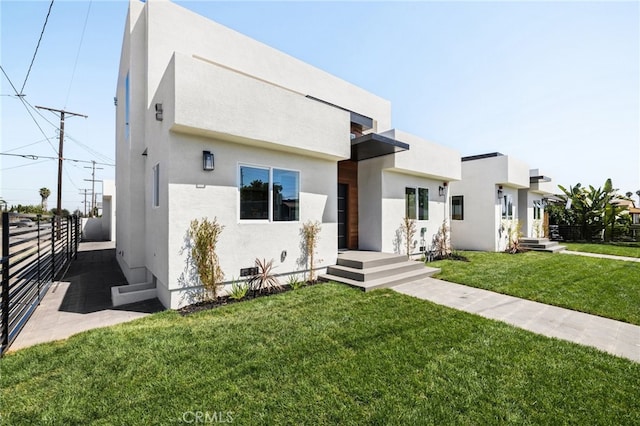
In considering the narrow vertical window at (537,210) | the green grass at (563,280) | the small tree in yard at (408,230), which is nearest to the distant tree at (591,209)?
the narrow vertical window at (537,210)

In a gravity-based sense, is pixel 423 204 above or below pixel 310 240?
above

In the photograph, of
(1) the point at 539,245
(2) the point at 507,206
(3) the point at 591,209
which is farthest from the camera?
(3) the point at 591,209

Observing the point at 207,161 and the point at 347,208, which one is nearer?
the point at 207,161

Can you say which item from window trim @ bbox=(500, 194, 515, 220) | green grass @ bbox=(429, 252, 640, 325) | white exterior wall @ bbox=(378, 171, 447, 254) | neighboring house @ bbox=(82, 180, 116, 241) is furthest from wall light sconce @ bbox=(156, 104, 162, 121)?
neighboring house @ bbox=(82, 180, 116, 241)

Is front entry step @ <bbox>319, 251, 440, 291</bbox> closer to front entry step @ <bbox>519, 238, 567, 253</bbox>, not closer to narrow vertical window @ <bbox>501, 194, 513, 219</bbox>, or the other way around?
narrow vertical window @ <bbox>501, 194, 513, 219</bbox>

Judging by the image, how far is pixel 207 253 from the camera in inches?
249

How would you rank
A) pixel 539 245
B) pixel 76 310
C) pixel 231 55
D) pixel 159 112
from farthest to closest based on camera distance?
1. pixel 539 245
2. pixel 231 55
3. pixel 159 112
4. pixel 76 310

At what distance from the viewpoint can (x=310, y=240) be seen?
27.2ft

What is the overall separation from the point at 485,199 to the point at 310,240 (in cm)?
1241

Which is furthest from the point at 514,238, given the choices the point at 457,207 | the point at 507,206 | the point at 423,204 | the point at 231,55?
the point at 231,55

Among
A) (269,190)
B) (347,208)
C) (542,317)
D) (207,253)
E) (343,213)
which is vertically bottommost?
(542,317)

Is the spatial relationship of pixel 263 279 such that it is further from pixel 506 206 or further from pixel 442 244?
pixel 506 206

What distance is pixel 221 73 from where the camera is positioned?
21.0 feet

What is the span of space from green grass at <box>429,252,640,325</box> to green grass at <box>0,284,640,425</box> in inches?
116
